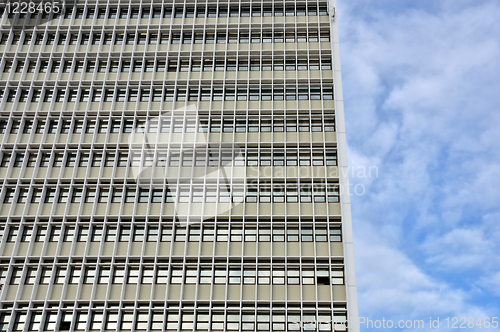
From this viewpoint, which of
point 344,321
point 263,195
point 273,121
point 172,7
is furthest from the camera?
point 172,7

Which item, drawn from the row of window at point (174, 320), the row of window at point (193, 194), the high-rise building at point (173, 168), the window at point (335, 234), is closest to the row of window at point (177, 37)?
the high-rise building at point (173, 168)

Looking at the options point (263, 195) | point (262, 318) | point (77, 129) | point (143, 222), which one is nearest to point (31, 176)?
point (77, 129)

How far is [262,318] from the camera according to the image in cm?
3116

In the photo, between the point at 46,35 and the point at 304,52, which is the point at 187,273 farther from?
the point at 46,35

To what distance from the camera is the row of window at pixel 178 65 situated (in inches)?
1649

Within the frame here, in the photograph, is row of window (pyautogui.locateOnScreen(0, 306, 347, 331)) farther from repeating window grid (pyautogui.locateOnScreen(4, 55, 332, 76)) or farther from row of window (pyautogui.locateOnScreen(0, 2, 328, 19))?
row of window (pyautogui.locateOnScreen(0, 2, 328, 19))

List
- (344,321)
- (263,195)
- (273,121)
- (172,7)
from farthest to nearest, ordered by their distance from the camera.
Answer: (172,7), (273,121), (263,195), (344,321)

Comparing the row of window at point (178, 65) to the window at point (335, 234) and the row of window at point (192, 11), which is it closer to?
the row of window at point (192, 11)

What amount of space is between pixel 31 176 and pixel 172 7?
60.2 ft

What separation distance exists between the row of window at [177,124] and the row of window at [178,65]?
15.3 feet

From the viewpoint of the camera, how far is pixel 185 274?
3266 centimetres

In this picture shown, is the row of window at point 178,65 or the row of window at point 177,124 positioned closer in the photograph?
the row of window at point 177,124

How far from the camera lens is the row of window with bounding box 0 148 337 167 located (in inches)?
1454

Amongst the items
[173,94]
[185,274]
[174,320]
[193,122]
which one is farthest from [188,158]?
[174,320]
